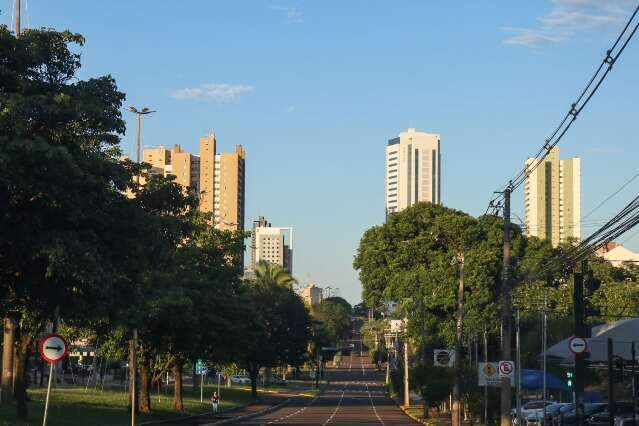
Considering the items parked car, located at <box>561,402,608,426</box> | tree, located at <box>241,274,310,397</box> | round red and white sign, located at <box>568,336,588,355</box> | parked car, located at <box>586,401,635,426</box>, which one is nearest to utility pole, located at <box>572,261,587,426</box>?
round red and white sign, located at <box>568,336,588,355</box>

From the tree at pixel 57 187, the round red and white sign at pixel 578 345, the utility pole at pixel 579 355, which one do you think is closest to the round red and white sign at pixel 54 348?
the tree at pixel 57 187

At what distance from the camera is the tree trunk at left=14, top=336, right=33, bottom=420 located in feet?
116

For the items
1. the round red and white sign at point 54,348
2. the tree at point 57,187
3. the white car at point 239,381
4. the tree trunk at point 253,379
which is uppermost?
the tree at point 57,187

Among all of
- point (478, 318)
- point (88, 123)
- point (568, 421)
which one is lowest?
point (568, 421)

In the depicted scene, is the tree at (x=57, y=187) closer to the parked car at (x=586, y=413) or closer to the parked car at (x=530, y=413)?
the parked car at (x=586, y=413)

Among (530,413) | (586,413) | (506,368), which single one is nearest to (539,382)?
(586,413)

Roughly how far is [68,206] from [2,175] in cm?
186

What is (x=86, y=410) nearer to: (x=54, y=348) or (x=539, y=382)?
(x=539, y=382)

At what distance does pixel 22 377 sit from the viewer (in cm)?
3594

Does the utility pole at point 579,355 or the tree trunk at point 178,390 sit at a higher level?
the utility pole at point 579,355

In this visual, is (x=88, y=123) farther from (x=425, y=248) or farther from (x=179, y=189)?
(x=425, y=248)

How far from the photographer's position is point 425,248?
75.7m

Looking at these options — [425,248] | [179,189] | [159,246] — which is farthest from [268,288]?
[159,246]

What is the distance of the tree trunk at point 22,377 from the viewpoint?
35.4 metres
